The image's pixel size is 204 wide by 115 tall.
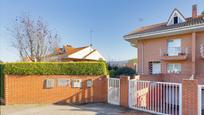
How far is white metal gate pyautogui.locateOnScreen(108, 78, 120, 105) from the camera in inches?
459

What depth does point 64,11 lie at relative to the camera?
661 inches

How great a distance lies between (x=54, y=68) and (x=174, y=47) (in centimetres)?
1211

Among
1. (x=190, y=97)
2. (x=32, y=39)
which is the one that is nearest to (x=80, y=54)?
(x=32, y=39)

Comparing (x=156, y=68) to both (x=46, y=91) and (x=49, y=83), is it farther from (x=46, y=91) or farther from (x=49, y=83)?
(x=46, y=91)

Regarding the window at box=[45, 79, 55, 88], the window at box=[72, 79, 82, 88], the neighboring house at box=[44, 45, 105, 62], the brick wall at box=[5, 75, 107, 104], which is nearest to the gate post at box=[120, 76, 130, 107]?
the brick wall at box=[5, 75, 107, 104]

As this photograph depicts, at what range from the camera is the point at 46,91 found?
1194 cm

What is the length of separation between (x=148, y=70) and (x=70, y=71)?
1073cm

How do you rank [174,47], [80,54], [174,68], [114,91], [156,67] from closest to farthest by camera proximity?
[114,91], [174,47], [174,68], [156,67], [80,54]

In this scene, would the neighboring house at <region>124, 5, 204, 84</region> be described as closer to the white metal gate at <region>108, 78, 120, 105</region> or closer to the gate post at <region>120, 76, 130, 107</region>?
the white metal gate at <region>108, 78, 120, 105</region>

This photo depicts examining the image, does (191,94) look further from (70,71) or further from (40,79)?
(40,79)

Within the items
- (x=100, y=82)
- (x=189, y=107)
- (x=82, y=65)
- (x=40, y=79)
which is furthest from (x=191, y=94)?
(x=40, y=79)


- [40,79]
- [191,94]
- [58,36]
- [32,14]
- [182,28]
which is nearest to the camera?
[191,94]

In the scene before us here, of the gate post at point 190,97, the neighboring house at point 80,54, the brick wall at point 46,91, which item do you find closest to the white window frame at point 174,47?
the brick wall at point 46,91

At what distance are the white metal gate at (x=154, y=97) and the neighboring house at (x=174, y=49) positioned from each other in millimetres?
5249
